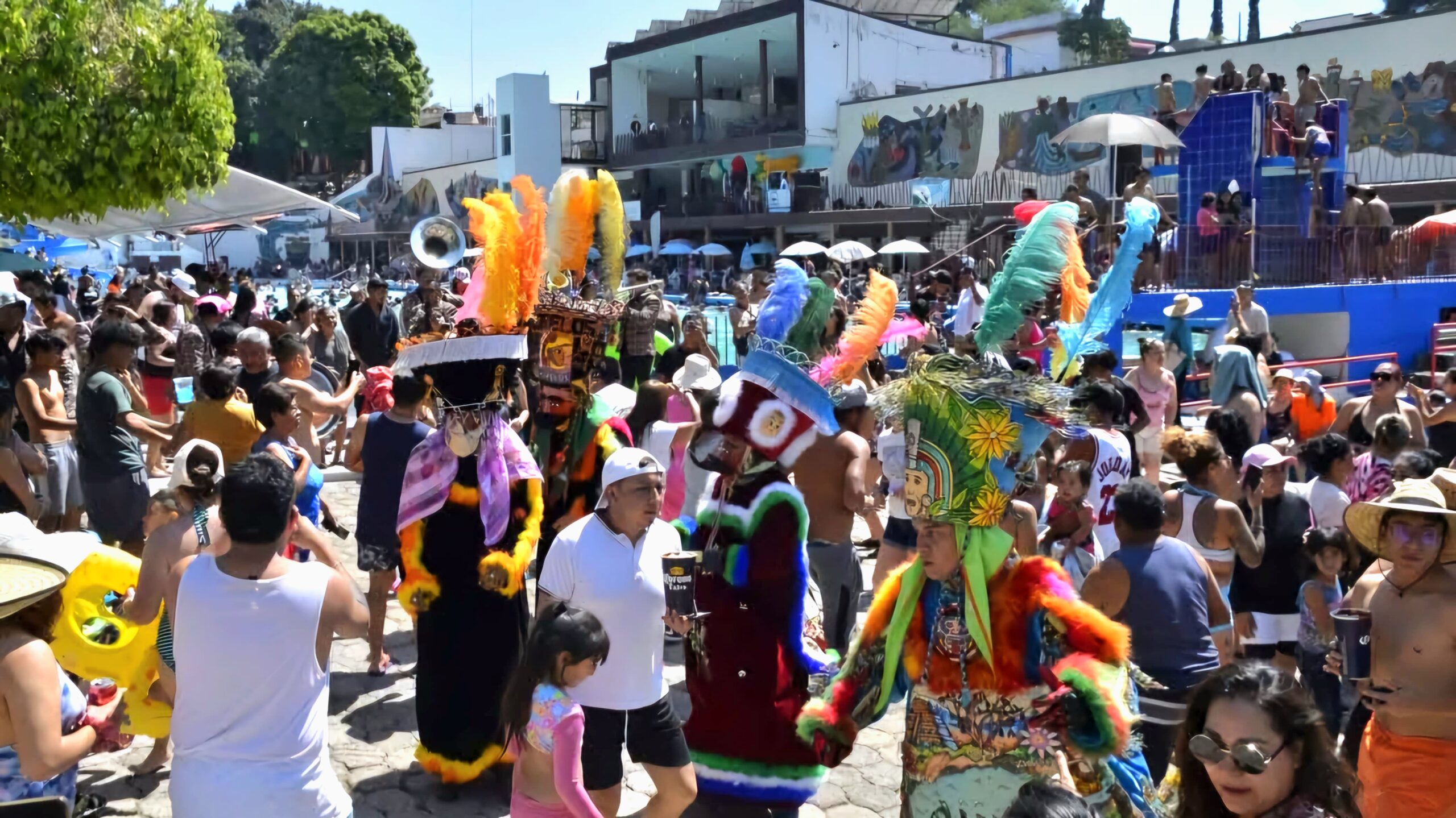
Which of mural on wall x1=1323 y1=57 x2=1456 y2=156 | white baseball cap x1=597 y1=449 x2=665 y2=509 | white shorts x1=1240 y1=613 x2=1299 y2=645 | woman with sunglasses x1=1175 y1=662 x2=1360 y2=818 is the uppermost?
mural on wall x1=1323 y1=57 x2=1456 y2=156

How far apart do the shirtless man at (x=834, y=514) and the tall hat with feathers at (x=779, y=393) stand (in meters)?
1.18

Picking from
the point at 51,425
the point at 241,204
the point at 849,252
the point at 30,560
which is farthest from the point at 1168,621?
the point at 849,252

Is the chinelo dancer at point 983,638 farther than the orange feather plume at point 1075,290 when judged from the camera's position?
No

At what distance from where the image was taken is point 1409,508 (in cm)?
385

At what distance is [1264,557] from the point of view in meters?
5.62

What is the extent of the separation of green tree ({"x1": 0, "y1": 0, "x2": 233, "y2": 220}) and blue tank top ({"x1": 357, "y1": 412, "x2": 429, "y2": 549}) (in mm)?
4581

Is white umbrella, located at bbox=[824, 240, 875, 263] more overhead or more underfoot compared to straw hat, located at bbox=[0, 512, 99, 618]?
more overhead

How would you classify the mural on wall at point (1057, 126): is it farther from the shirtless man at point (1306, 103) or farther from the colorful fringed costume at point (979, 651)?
the colorful fringed costume at point (979, 651)

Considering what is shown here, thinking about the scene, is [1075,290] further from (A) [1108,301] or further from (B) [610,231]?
(B) [610,231]

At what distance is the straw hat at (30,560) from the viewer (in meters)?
3.00

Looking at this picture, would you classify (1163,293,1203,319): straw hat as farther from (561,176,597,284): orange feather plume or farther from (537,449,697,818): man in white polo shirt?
(537,449,697,818): man in white polo shirt

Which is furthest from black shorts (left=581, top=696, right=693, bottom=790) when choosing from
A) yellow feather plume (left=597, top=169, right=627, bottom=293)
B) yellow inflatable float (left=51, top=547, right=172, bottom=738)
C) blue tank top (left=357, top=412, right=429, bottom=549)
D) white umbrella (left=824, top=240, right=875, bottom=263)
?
white umbrella (left=824, top=240, right=875, bottom=263)

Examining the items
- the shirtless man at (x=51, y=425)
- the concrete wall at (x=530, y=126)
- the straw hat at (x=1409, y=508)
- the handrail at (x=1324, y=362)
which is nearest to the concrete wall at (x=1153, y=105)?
the concrete wall at (x=530, y=126)

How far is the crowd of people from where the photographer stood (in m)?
3.25
